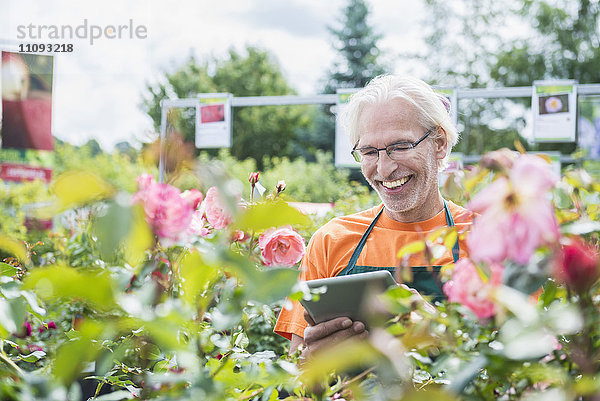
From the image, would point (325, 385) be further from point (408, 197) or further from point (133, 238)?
point (408, 197)

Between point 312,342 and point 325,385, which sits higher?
point 325,385

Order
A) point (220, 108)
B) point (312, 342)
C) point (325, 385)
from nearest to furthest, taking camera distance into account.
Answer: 1. point (325, 385)
2. point (312, 342)
3. point (220, 108)

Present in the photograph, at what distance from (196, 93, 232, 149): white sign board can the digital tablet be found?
3.01 meters

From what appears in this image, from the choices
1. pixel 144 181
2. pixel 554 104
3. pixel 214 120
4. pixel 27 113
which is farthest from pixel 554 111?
pixel 27 113

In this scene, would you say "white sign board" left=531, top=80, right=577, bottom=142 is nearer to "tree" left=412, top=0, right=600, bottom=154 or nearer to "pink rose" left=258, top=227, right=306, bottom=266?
"pink rose" left=258, top=227, right=306, bottom=266

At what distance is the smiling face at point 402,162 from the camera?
5.84 feet

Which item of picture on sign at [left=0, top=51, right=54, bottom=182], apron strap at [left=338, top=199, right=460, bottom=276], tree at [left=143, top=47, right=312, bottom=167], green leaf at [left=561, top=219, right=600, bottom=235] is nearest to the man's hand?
apron strap at [left=338, top=199, right=460, bottom=276]

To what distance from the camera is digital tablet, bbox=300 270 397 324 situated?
40.3 inches

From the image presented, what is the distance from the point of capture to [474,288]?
544mm

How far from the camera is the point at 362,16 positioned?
21.0 metres

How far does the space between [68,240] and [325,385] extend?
2.95 metres

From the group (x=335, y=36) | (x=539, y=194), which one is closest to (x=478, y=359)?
(x=539, y=194)

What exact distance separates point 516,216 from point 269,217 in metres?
0.22

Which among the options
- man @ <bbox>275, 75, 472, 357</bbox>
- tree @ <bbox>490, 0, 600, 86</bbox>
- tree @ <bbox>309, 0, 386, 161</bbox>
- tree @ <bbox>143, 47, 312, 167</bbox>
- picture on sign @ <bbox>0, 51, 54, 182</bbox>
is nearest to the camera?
man @ <bbox>275, 75, 472, 357</bbox>
